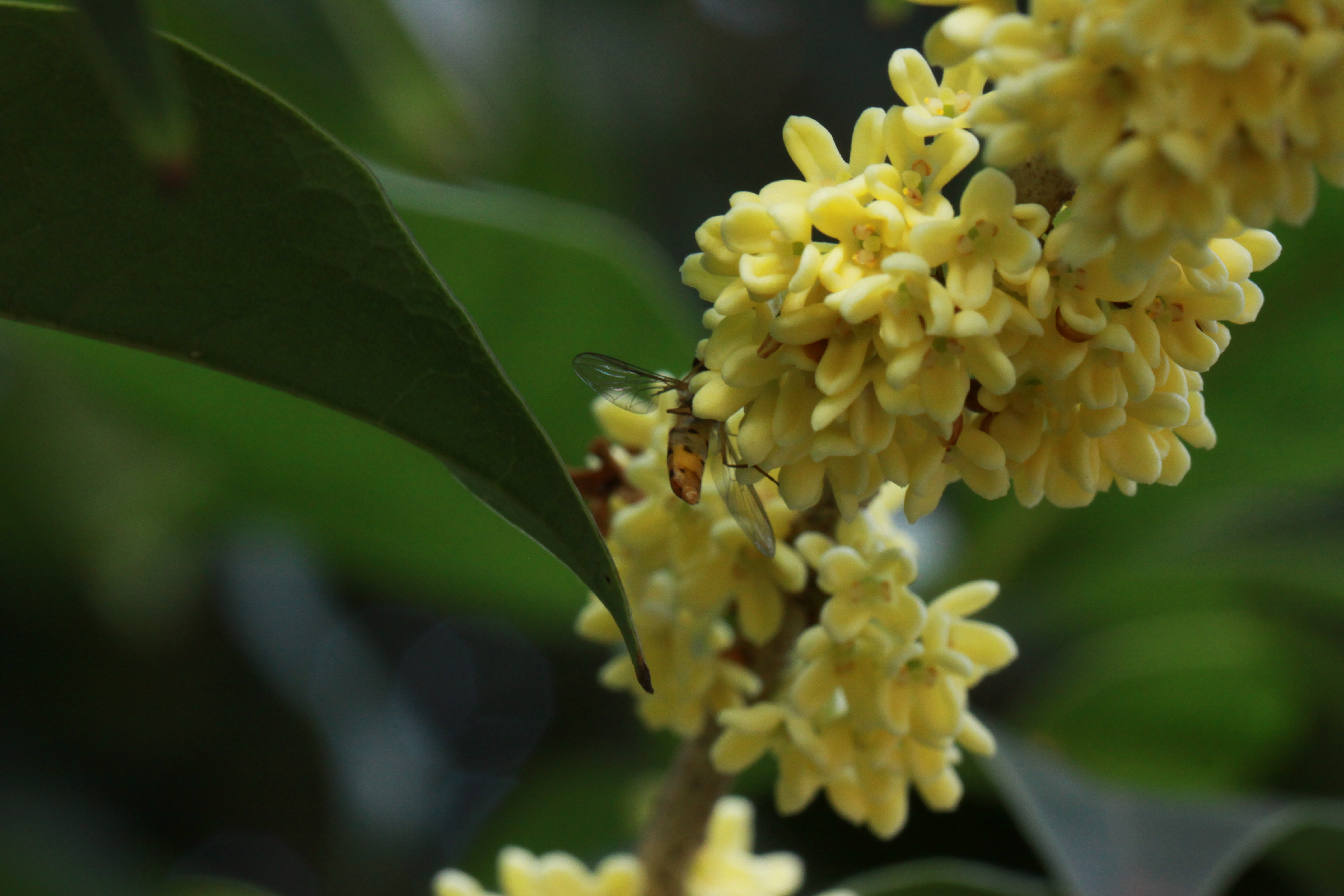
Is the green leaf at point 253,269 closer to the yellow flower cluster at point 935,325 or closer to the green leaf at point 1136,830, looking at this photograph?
the yellow flower cluster at point 935,325

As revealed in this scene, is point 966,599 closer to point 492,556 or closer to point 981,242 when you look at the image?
point 981,242

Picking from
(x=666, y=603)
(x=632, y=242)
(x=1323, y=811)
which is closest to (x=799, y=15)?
(x=632, y=242)

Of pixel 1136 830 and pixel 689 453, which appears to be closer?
pixel 689 453

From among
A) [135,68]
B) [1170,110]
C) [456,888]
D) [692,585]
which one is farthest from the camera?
[456,888]

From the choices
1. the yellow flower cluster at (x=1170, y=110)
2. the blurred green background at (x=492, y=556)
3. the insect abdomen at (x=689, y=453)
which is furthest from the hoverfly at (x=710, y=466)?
the blurred green background at (x=492, y=556)

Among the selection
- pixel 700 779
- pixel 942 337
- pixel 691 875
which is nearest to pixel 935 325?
pixel 942 337

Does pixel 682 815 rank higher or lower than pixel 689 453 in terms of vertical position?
lower

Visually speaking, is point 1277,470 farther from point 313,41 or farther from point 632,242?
point 313,41
